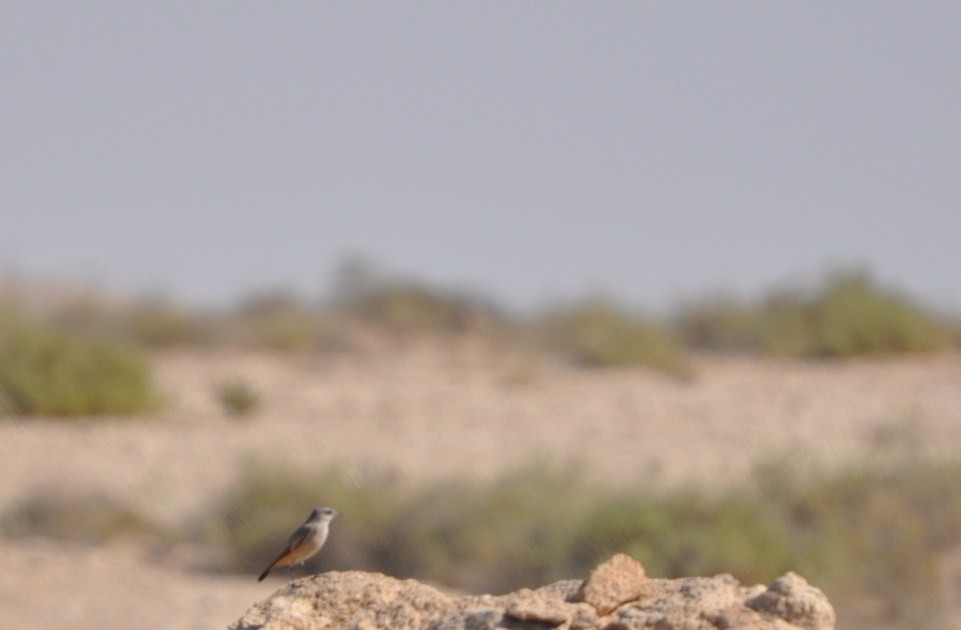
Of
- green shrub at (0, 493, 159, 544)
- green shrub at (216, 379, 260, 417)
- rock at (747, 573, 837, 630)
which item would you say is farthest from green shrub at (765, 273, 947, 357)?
rock at (747, 573, 837, 630)

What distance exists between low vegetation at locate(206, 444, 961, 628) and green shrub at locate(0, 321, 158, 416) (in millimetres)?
6191

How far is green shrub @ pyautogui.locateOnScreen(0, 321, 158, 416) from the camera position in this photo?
1992 cm

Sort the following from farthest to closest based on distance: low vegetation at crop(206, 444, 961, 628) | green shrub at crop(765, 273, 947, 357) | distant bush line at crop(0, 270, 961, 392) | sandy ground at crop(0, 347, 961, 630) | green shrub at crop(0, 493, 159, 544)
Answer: distant bush line at crop(0, 270, 961, 392)
green shrub at crop(765, 273, 947, 357)
green shrub at crop(0, 493, 159, 544)
sandy ground at crop(0, 347, 961, 630)
low vegetation at crop(206, 444, 961, 628)

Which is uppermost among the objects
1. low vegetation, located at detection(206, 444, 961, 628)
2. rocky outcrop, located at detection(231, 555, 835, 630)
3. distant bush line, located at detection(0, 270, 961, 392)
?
rocky outcrop, located at detection(231, 555, 835, 630)

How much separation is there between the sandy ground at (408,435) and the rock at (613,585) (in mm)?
6422

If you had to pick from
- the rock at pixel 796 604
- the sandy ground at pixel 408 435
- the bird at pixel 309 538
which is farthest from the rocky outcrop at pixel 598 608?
the sandy ground at pixel 408 435

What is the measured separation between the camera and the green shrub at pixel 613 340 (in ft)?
79.0

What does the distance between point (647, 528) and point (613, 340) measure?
44.1 feet

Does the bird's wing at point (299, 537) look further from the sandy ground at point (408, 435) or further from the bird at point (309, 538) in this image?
the sandy ground at point (408, 435)

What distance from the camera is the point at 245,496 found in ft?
46.7

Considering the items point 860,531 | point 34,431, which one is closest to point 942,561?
point 860,531

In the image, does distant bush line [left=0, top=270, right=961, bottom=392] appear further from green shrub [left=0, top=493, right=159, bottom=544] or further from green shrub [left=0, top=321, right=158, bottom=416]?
green shrub [left=0, top=493, right=159, bottom=544]

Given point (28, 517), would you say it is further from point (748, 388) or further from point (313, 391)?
point (748, 388)

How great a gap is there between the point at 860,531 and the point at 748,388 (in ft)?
29.8
